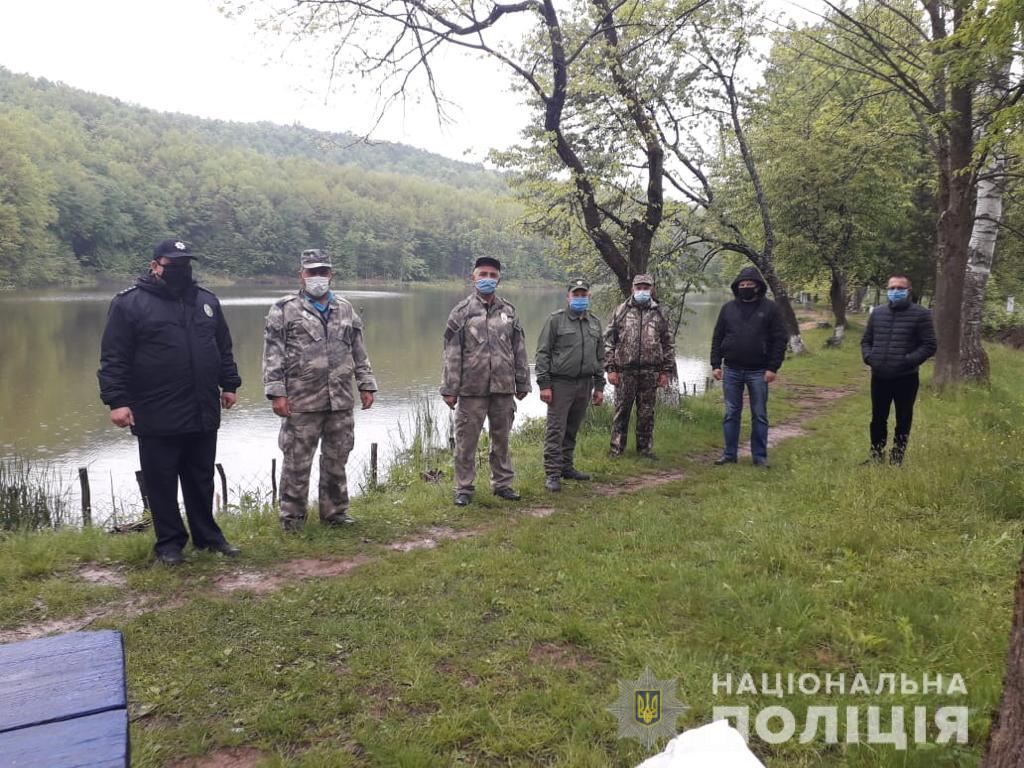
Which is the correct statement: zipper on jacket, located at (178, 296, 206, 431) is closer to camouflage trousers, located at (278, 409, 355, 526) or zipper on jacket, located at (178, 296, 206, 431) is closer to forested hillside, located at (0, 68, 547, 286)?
camouflage trousers, located at (278, 409, 355, 526)

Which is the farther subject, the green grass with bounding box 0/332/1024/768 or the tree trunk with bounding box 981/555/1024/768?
the green grass with bounding box 0/332/1024/768

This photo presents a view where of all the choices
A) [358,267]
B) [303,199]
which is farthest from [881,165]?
[303,199]

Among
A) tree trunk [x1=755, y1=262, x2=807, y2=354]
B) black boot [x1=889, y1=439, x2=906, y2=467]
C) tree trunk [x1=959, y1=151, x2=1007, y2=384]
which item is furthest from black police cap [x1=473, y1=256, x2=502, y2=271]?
tree trunk [x1=959, y1=151, x2=1007, y2=384]

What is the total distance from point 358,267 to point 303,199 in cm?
1842

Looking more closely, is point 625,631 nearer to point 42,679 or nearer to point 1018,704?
point 1018,704

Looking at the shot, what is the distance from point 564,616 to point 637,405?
422cm

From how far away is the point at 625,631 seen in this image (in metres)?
3.16

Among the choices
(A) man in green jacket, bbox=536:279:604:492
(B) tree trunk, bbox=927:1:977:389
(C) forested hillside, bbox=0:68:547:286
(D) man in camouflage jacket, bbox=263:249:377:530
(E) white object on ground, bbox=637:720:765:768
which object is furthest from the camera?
(C) forested hillside, bbox=0:68:547:286

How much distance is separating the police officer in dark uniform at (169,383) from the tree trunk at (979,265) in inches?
410

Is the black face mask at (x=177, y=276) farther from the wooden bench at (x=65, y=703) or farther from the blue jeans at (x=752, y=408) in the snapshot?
the blue jeans at (x=752, y=408)

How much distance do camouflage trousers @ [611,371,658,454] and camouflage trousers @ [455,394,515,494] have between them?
5.83 feet

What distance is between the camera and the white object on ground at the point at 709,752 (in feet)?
3.91

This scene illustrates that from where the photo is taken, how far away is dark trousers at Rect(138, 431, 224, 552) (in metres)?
4.22

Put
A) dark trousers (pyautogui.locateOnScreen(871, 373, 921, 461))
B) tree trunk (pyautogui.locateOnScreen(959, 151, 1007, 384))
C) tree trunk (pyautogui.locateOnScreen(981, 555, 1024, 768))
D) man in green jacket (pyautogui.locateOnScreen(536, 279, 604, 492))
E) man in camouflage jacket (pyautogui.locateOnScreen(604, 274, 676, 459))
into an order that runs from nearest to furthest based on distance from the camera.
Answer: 1. tree trunk (pyautogui.locateOnScreen(981, 555, 1024, 768))
2. dark trousers (pyautogui.locateOnScreen(871, 373, 921, 461))
3. man in green jacket (pyautogui.locateOnScreen(536, 279, 604, 492))
4. man in camouflage jacket (pyautogui.locateOnScreen(604, 274, 676, 459))
5. tree trunk (pyautogui.locateOnScreen(959, 151, 1007, 384))
